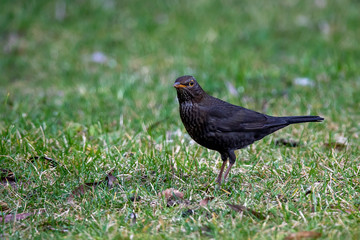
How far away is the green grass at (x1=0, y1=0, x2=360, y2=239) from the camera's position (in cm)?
336

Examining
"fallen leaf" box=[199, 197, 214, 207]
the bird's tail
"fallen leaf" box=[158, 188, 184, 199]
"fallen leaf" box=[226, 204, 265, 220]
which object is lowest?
"fallen leaf" box=[158, 188, 184, 199]

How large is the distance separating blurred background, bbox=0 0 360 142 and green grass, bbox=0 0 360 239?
0.03 m

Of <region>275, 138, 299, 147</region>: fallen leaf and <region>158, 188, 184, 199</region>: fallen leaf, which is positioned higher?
<region>275, 138, 299, 147</region>: fallen leaf

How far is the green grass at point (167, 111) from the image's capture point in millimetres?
3361

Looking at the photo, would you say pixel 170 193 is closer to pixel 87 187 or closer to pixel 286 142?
pixel 87 187

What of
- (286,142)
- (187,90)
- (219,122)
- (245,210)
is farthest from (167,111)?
(245,210)

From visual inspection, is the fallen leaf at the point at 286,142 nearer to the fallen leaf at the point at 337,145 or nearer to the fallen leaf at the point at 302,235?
the fallen leaf at the point at 337,145

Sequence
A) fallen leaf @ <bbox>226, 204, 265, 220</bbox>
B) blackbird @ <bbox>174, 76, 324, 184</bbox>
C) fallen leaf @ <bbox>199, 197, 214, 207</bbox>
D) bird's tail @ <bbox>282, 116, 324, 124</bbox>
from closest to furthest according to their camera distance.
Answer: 1. fallen leaf @ <bbox>226, 204, 265, 220</bbox>
2. fallen leaf @ <bbox>199, 197, 214, 207</bbox>
3. blackbird @ <bbox>174, 76, 324, 184</bbox>
4. bird's tail @ <bbox>282, 116, 324, 124</bbox>

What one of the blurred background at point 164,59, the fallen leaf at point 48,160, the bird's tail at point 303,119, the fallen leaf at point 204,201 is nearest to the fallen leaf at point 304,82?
the blurred background at point 164,59

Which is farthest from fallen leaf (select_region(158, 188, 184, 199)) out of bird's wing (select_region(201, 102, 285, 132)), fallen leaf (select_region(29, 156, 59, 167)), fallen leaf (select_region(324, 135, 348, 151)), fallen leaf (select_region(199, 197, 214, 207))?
fallen leaf (select_region(324, 135, 348, 151))

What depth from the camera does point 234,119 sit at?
165 inches

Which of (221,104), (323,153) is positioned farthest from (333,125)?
(221,104)

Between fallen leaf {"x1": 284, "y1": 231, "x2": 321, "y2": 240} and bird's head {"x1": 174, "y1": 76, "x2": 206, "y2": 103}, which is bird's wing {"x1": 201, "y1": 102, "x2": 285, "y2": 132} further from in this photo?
fallen leaf {"x1": 284, "y1": 231, "x2": 321, "y2": 240}

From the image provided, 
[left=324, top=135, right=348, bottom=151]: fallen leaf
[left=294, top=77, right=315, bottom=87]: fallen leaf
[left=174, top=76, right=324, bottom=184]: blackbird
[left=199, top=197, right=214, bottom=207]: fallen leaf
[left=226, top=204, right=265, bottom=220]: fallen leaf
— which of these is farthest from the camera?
[left=294, top=77, right=315, bottom=87]: fallen leaf
